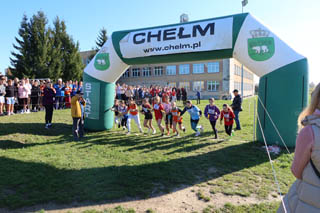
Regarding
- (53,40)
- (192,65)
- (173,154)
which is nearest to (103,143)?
(173,154)

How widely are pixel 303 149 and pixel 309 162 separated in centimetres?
14

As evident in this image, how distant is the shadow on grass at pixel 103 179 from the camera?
409cm

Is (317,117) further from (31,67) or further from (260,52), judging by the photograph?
(31,67)

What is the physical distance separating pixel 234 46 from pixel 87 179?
6153 mm

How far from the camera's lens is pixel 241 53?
7.18 m

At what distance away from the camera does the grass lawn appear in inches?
169

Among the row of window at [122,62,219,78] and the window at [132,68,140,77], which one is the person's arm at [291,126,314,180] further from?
the window at [132,68,140,77]

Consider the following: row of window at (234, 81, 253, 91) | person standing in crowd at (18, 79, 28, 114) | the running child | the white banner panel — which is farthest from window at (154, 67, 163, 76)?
the white banner panel

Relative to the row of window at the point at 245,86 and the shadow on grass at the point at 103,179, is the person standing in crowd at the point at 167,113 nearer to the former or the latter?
the shadow on grass at the point at 103,179

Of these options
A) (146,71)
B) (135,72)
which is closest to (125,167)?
(146,71)

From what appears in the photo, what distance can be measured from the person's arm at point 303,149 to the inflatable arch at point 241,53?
557 cm

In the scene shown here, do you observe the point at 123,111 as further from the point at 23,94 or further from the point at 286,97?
the point at 23,94

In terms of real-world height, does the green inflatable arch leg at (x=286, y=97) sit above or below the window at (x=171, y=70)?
below

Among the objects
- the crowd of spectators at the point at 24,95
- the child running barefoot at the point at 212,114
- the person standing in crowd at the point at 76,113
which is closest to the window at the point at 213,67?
the crowd of spectators at the point at 24,95
